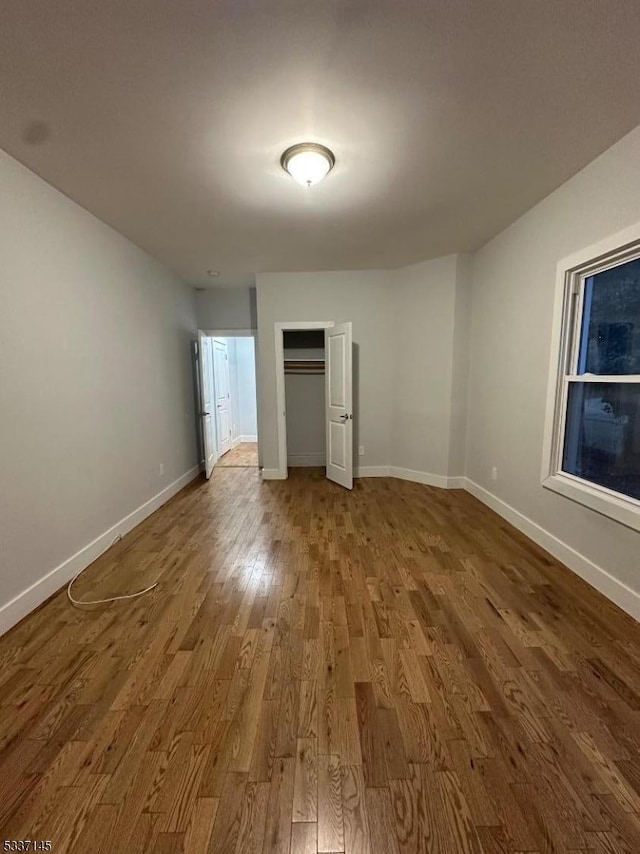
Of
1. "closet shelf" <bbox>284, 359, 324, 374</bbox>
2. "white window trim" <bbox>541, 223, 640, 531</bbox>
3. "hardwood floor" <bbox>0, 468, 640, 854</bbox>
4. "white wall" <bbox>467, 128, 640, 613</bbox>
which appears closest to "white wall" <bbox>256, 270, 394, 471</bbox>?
"closet shelf" <bbox>284, 359, 324, 374</bbox>

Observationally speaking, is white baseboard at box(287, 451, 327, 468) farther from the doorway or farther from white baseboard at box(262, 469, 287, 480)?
white baseboard at box(262, 469, 287, 480)

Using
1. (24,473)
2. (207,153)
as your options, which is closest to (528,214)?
(207,153)

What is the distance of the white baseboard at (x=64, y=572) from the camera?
1.94m

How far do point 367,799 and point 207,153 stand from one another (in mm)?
3076

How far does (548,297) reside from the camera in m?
2.67

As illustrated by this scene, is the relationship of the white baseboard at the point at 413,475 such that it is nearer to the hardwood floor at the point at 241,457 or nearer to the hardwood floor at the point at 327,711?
the hardwood floor at the point at 327,711

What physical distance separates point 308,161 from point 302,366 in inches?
132

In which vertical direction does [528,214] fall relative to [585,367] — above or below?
above

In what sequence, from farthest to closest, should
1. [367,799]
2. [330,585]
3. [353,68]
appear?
1. [330,585]
2. [353,68]
3. [367,799]

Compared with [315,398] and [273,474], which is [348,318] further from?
[273,474]

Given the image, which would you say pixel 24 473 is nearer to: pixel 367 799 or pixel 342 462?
pixel 367 799

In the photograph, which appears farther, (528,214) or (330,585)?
(528,214)

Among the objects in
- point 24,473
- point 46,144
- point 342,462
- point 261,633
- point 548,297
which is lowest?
point 261,633

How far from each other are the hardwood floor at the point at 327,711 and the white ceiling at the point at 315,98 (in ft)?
8.71
